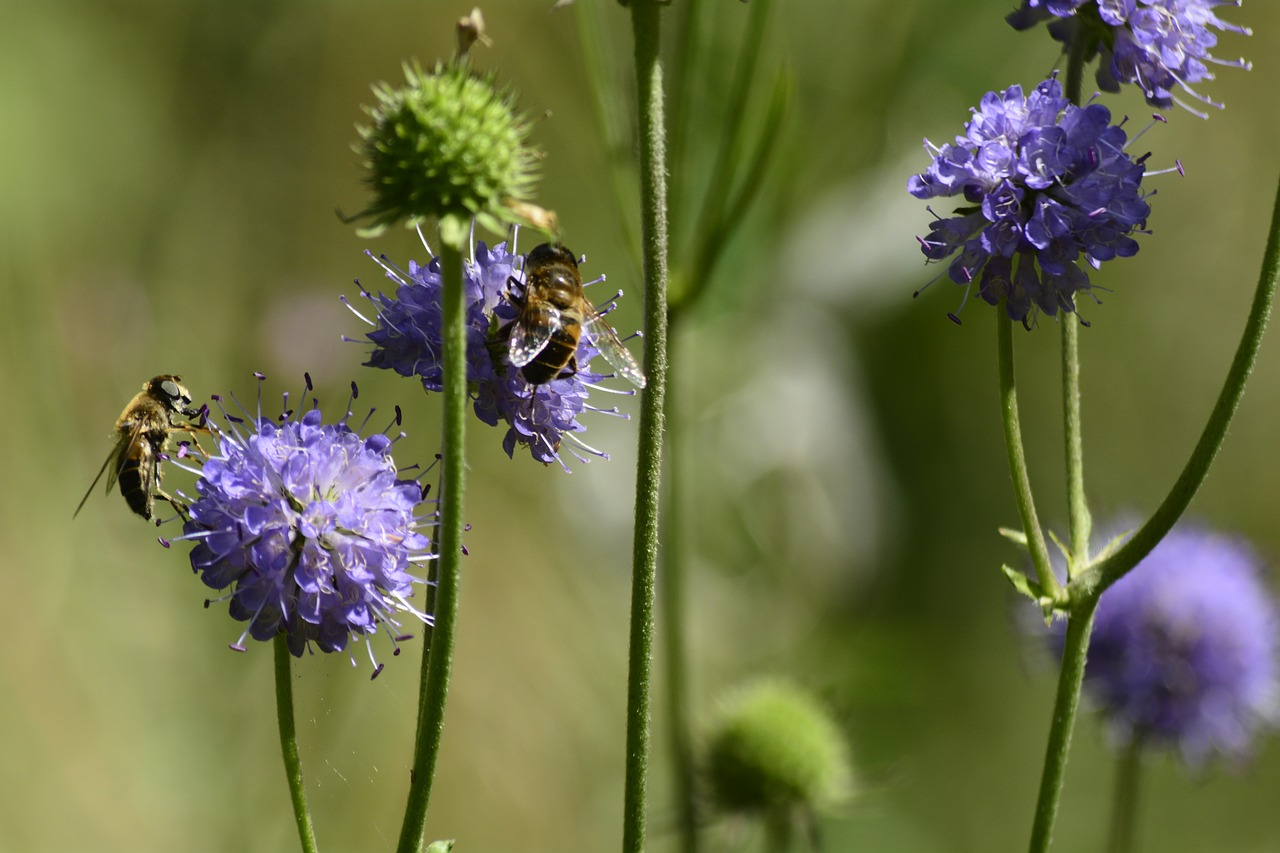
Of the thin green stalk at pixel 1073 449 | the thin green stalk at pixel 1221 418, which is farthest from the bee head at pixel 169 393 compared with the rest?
the thin green stalk at pixel 1221 418

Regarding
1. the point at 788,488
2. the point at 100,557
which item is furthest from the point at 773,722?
the point at 100,557

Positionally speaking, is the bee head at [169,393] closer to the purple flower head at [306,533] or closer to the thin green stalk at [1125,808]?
the purple flower head at [306,533]

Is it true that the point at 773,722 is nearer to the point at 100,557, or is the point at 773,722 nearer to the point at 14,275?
the point at 100,557

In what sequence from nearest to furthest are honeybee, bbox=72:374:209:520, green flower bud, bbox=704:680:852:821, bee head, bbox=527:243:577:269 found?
bee head, bbox=527:243:577:269
honeybee, bbox=72:374:209:520
green flower bud, bbox=704:680:852:821

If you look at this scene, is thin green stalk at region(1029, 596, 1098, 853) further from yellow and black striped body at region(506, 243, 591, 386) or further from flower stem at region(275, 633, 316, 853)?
flower stem at region(275, 633, 316, 853)

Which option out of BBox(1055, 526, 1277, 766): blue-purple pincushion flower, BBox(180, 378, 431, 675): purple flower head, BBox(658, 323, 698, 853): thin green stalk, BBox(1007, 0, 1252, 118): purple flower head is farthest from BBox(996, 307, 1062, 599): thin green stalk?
BBox(1055, 526, 1277, 766): blue-purple pincushion flower

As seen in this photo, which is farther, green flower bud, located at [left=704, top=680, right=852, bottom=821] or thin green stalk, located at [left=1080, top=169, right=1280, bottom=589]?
green flower bud, located at [left=704, top=680, right=852, bottom=821]
